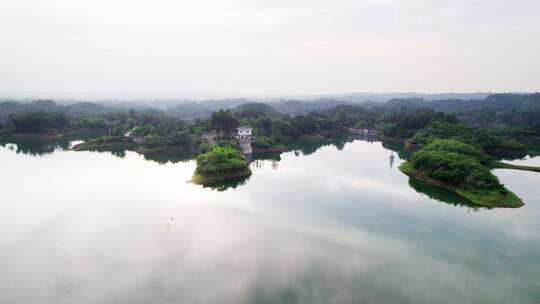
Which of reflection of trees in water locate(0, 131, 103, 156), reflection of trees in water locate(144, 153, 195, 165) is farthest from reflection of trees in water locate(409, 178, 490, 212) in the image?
reflection of trees in water locate(0, 131, 103, 156)

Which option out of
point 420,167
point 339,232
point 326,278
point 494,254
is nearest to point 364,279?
point 326,278

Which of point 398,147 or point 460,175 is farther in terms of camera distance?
point 398,147

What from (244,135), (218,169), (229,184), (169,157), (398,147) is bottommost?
(229,184)

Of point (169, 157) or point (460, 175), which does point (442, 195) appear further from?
point (169, 157)

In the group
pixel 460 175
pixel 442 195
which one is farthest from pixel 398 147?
pixel 442 195

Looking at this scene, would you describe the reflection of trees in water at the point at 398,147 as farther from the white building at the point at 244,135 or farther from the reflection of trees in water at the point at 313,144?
the white building at the point at 244,135

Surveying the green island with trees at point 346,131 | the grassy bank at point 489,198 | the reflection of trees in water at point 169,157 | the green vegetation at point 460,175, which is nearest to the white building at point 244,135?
the green island with trees at point 346,131

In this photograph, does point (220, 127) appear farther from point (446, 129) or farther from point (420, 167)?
point (446, 129)
